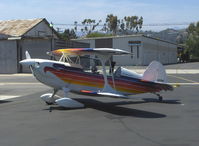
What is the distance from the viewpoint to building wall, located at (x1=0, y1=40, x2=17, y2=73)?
37938mm

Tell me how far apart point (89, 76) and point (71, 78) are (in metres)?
0.70

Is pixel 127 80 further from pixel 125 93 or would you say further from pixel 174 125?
pixel 174 125

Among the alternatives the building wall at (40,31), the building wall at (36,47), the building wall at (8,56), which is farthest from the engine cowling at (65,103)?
the building wall at (40,31)

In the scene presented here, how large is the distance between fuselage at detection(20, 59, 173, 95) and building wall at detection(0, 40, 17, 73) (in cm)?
2835

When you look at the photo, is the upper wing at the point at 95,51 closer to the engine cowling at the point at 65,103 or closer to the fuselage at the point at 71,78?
the fuselage at the point at 71,78

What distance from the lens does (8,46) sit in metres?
38.3

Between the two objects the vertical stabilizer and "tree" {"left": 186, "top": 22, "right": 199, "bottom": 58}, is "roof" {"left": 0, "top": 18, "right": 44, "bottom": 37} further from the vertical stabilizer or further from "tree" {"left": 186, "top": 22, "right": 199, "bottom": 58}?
"tree" {"left": 186, "top": 22, "right": 199, "bottom": 58}

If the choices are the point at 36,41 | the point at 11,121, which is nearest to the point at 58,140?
the point at 11,121

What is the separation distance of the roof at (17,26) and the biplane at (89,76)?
111ft

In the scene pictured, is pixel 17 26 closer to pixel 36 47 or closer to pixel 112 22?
pixel 36 47

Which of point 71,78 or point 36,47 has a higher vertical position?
point 36,47

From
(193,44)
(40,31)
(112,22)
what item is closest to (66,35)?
(112,22)

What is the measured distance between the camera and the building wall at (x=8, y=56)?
37.9m

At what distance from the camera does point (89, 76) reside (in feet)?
37.0
